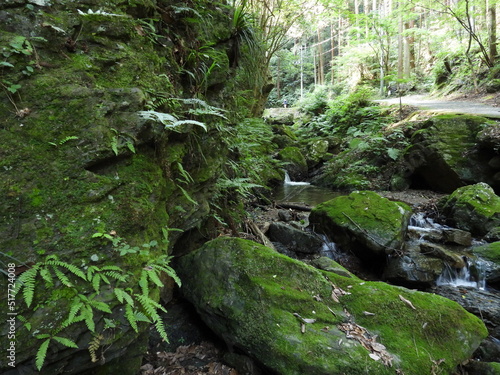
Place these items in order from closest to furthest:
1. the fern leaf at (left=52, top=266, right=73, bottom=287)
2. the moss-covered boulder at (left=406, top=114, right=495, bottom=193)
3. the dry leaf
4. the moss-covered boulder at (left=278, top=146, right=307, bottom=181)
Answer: the fern leaf at (left=52, top=266, right=73, bottom=287)
the dry leaf
the moss-covered boulder at (left=406, top=114, right=495, bottom=193)
the moss-covered boulder at (left=278, top=146, right=307, bottom=181)

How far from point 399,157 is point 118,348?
12392mm

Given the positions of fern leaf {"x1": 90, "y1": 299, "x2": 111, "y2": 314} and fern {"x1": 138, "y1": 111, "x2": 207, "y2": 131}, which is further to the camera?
fern {"x1": 138, "y1": 111, "x2": 207, "y2": 131}

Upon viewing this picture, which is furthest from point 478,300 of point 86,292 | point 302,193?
point 302,193

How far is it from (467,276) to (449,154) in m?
5.93

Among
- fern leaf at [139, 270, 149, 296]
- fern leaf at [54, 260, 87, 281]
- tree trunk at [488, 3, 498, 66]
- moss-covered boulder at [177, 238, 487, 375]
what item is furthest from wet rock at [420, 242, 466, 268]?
tree trunk at [488, 3, 498, 66]

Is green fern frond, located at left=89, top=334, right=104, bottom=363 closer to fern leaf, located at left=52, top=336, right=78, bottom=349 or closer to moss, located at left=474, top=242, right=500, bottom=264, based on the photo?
fern leaf, located at left=52, top=336, right=78, bottom=349

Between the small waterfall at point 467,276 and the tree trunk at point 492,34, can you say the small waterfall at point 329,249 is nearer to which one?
the small waterfall at point 467,276

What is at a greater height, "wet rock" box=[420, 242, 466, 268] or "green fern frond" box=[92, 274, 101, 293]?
"green fern frond" box=[92, 274, 101, 293]

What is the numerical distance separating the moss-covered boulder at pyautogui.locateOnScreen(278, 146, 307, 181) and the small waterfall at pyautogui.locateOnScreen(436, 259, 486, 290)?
30.4 feet

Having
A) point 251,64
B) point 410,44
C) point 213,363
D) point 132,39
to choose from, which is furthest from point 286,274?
point 410,44

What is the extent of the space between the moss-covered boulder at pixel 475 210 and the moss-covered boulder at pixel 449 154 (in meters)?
2.05

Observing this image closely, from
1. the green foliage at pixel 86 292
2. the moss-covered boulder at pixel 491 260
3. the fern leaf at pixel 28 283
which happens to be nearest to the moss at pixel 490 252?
the moss-covered boulder at pixel 491 260

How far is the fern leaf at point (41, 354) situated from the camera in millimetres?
1704

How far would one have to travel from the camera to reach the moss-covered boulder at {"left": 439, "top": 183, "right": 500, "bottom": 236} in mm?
6926
